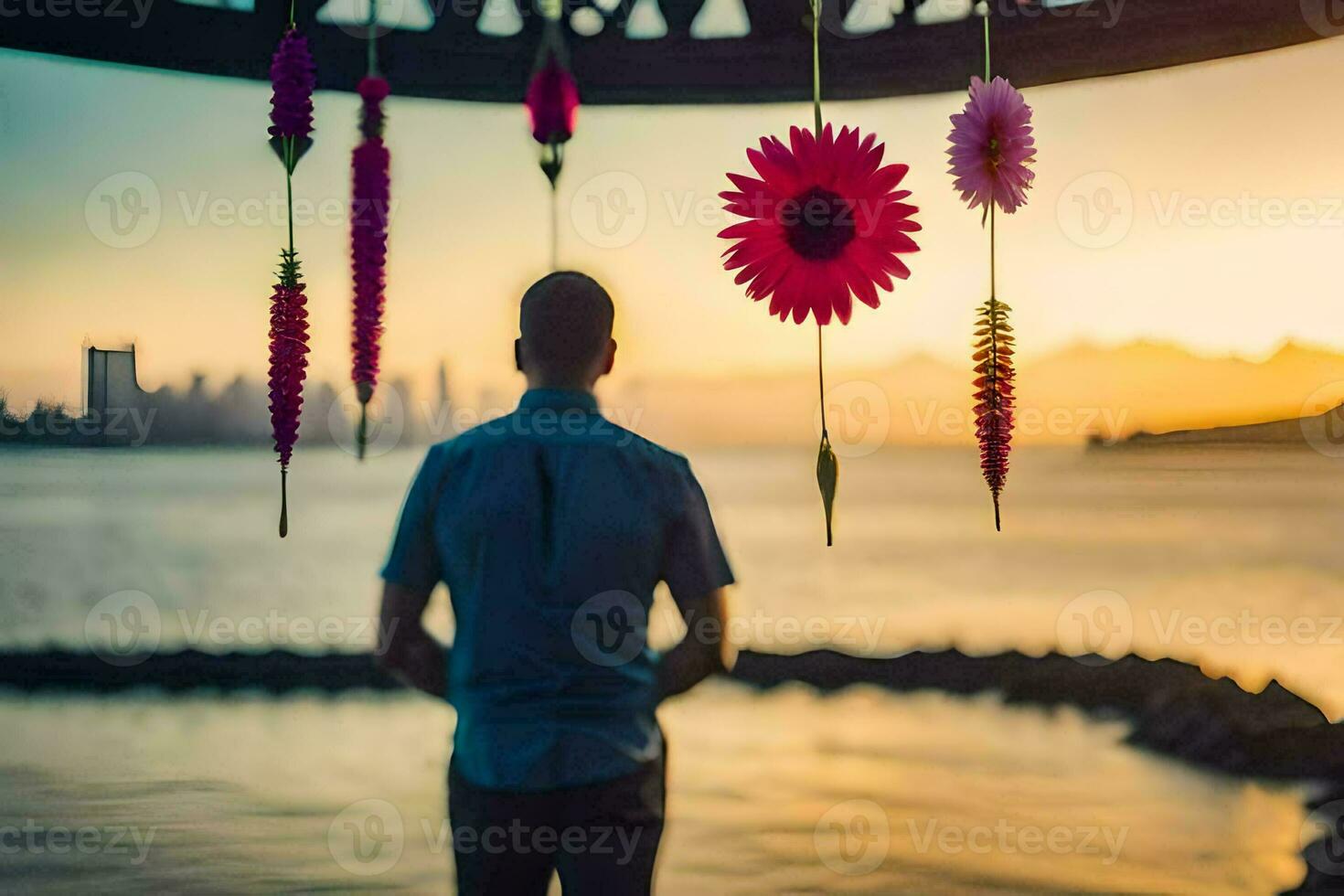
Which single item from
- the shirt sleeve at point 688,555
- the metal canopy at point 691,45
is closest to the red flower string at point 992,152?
the shirt sleeve at point 688,555

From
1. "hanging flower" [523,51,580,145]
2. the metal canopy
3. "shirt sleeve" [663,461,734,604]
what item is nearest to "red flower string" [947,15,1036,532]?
"shirt sleeve" [663,461,734,604]

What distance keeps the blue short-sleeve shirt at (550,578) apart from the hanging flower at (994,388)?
238mm

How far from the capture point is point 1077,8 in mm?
1395

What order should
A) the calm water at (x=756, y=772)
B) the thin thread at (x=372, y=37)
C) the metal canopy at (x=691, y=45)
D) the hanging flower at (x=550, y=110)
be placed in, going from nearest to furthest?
the hanging flower at (x=550, y=110)
the thin thread at (x=372, y=37)
the metal canopy at (x=691, y=45)
the calm water at (x=756, y=772)

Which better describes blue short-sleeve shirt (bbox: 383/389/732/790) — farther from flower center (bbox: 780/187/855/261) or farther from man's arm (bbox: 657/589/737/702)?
flower center (bbox: 780/187/855/261)

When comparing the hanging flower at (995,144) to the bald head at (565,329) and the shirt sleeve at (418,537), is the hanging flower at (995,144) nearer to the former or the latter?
the bald head at (565,329)

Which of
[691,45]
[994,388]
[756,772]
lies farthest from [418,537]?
[756,772]

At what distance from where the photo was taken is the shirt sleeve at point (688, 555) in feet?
3.50

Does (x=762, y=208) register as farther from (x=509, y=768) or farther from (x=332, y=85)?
(x=332, y=85)

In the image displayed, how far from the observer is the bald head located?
107cm

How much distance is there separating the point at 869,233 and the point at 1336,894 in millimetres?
1874

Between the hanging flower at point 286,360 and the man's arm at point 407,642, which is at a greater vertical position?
the hanging flower at point 286,360

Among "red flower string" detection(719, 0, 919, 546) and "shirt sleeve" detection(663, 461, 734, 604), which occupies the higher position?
"red flower string" detection(719, 0, 919, 546)

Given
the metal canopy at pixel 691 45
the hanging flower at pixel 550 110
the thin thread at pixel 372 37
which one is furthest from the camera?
the metal canopy at pixel 691 45
